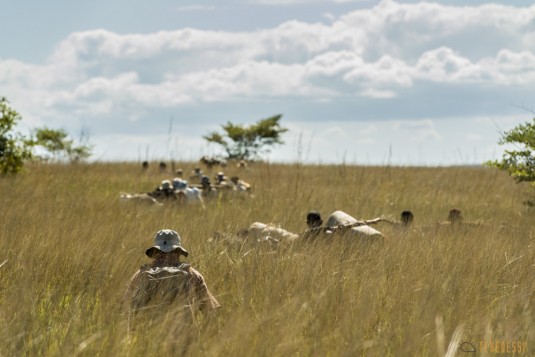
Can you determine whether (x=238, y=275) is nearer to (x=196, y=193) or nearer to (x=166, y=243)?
(x=166, y=243)

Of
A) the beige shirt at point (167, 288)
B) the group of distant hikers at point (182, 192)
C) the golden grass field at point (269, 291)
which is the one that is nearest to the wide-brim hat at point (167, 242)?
the beige shirt at point (167, 288)

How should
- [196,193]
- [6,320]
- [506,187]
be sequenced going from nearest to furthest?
[6,320] < [196,193] < [506,187]

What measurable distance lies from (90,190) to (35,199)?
304cm

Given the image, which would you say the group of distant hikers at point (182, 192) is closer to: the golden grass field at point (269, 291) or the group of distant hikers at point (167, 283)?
the golden grass field at point (269, 291)

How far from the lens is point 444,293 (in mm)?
4977

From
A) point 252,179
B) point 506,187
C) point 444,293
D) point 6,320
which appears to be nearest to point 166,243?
point 6,320

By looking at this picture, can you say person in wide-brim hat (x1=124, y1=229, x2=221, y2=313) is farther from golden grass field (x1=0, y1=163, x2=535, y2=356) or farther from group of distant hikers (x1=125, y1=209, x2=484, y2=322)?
golden grass field (x1=0, y1=163, x2=535, y2=356)

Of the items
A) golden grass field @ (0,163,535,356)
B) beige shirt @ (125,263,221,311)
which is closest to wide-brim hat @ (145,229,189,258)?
beige shirt @ (125,263,221,311)

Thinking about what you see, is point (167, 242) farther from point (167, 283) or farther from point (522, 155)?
point (522, 155)

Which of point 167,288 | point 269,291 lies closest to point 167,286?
point 167,288

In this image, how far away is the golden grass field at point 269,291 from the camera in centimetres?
391

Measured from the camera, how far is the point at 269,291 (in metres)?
5.02

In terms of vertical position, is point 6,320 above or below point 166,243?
below

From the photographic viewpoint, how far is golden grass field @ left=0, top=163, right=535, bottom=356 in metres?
3.91
